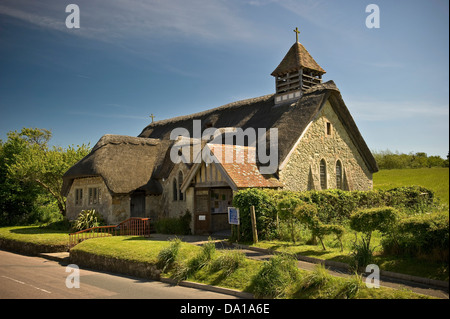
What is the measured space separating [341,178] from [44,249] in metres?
18.4

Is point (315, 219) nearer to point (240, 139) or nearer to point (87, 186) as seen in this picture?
point (240, 139)

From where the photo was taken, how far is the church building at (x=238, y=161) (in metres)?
19.7

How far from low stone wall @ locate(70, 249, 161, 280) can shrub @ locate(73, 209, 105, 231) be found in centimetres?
720

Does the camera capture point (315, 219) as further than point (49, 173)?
No

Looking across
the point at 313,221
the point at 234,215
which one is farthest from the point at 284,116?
the point at 313,221

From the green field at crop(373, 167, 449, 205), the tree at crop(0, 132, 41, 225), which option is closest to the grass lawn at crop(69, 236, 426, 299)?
the green field at crop(373, 167, 449, 205)

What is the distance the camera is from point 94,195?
83.5ft

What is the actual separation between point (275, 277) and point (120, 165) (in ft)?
59.3

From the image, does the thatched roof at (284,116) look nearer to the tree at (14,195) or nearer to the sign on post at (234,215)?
the sign on post at (234,215)

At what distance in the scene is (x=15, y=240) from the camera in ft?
65.7

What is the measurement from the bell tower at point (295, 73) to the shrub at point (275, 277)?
17875mm

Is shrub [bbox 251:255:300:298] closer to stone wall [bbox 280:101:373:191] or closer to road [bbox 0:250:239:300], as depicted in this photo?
road [bbox 0:250:239:300]

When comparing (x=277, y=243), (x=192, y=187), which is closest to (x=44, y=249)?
(x=192, y=187)

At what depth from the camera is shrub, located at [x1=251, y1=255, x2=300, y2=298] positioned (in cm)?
898
